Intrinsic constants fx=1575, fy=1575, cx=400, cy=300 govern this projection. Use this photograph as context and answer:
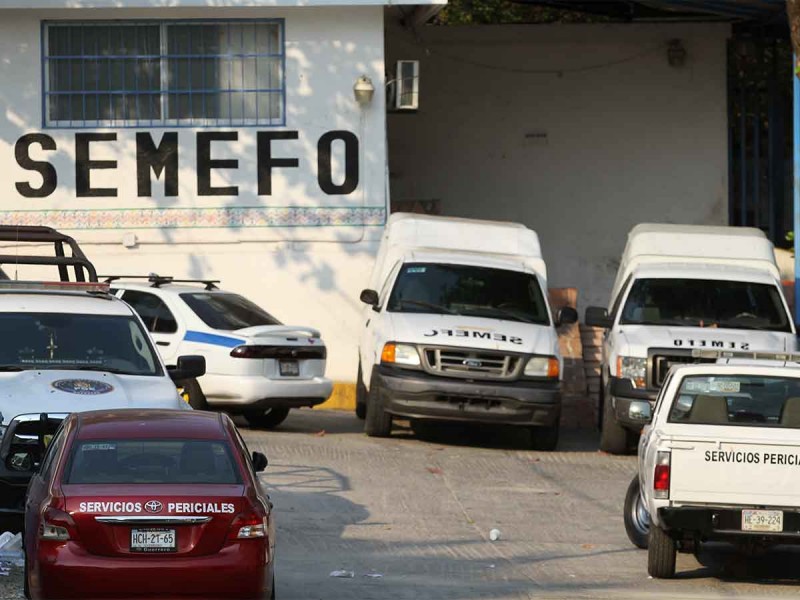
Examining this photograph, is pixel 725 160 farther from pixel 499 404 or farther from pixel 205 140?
pixel 499 404

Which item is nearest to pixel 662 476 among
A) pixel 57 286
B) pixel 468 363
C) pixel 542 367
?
pixel 57 286

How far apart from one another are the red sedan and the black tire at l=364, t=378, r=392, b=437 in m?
8.06

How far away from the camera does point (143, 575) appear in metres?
8.23

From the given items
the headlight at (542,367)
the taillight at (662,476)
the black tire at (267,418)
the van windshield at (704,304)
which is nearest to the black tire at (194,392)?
the black tire at (267,418)

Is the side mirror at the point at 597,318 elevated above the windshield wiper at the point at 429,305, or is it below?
below

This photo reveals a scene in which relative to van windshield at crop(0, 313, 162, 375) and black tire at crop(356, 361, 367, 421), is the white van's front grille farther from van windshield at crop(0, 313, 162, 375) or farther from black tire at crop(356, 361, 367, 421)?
van windshield at crop(0, 313, 162, 375)

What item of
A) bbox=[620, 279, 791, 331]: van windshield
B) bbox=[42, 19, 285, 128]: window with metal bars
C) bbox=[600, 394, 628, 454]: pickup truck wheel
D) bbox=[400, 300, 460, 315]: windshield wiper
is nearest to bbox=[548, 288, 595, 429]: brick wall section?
bbox=[620, 279, 791, 331]: van windshield

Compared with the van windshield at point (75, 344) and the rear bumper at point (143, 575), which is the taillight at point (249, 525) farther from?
the van windshield at point (75, 344)

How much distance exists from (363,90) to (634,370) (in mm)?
6698

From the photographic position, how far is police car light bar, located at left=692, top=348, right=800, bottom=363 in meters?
11.6

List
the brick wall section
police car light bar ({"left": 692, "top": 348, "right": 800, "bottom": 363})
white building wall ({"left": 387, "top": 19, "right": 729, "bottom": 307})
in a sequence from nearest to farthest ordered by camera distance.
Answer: police car light bar ({"left": 692, "top": 348, "right": 800, "bottom": 363}), the brick wall section, white building wall ({"left": 387, "top": 19, "right": 729, "bottom": 307})

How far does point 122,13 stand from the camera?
71.1 ft

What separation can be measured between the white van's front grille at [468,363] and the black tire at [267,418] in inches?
102

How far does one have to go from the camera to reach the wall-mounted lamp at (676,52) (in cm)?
2677
